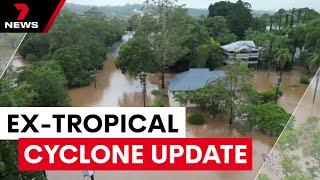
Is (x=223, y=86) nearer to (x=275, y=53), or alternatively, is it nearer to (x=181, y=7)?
(x=181, y=7)

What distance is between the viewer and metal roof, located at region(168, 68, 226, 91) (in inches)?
366

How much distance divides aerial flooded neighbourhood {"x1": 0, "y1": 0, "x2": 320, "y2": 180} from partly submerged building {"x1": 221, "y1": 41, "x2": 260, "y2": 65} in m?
0.03

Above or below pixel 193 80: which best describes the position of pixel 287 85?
below

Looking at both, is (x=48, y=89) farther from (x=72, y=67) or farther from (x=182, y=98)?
(x=72, y=67)

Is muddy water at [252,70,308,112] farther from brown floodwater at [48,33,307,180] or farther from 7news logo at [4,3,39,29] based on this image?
7news logo at [4,3,39,29]

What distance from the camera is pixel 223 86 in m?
8.16

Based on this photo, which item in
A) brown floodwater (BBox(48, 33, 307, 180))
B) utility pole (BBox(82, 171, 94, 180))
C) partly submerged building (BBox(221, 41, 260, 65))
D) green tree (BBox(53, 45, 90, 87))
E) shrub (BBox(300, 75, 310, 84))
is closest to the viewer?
utility pole (BBox(82, 171, 94, 180))

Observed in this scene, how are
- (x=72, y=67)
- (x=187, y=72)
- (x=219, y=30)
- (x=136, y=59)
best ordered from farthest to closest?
(x=219, y=30) → (x=72, y=67) → (x=136, y=59) → (x=187, y=72)

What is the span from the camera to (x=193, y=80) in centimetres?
956

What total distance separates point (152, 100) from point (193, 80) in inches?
49.0

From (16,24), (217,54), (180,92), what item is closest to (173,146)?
(16,24)

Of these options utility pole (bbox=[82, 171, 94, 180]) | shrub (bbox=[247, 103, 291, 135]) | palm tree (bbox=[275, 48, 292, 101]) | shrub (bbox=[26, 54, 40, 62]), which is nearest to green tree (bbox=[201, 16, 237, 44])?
palm tree (bbox=[275, 48, 292, 101])

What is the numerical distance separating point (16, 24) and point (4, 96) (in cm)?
243

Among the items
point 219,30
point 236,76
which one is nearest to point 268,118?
point 236,76
